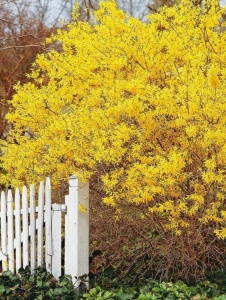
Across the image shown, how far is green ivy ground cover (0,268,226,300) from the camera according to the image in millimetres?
4801

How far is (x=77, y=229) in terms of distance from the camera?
17.5 ft

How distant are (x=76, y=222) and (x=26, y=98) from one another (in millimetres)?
1797

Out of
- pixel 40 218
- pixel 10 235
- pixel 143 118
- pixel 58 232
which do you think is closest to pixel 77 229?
pixel 58 232

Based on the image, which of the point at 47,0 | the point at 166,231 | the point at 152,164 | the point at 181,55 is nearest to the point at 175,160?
the point at 152,164

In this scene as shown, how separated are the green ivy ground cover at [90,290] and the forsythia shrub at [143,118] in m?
0.47

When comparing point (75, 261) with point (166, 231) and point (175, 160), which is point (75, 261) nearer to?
point (166, 231)

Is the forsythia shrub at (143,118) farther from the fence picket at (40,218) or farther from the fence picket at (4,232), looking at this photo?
the fence picket at (4,232)

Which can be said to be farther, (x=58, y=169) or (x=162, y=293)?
(x=58, y=169)

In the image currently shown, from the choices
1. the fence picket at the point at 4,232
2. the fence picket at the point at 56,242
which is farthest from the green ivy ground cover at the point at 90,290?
the fence picket at the point at 4,232

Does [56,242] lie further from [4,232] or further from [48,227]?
[4,232]

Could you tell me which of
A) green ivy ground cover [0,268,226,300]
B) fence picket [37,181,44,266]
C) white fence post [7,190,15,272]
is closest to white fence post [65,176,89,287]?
green ivy ground cover [0,268,226,300]

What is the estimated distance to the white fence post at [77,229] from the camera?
5328 mm

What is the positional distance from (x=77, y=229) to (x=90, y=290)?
0.55 metres

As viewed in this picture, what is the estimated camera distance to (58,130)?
5.91 m
